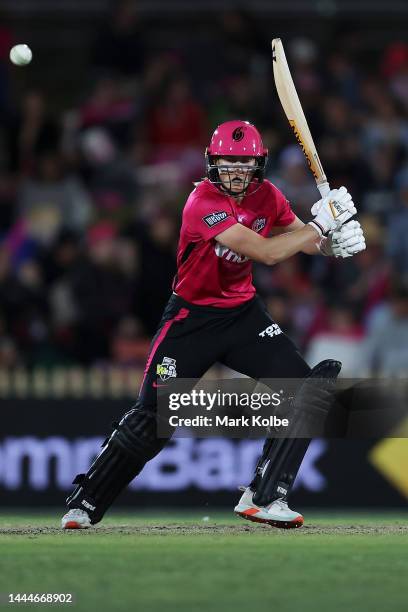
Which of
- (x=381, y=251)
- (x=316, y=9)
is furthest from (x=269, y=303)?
(x=316, y=9)

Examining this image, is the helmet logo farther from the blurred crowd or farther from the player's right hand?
the blurred crowd

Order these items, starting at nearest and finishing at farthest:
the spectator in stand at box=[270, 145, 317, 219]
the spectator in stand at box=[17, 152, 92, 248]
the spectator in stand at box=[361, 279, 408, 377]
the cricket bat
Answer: the cricket bat < the spectator in stand at box=[361, 279, 408, 377] < the spectator in stand at box=[270, 145, 317, 219] < the spectator in stand at box=[17, 152, 92, 248]

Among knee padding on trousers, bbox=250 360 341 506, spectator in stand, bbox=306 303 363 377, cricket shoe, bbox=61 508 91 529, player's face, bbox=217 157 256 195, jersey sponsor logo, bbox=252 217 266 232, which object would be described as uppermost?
player's face, bbox=217 157 256 195

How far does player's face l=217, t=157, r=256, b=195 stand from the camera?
24.7 ft

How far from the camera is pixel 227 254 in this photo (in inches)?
296

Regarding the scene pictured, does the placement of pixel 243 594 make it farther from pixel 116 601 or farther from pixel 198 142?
pixel 198 142

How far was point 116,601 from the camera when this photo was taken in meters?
5.68

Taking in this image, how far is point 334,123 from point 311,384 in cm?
668

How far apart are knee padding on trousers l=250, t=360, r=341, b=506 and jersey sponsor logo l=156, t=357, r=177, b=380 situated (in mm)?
663

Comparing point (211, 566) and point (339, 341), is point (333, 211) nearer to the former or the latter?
point (211, 566)

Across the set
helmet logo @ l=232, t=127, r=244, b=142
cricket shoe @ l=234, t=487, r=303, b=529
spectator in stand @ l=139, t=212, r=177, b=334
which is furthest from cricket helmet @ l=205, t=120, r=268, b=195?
spectator in stand @ l=139, t=212, r=177, b=334

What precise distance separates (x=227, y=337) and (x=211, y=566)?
60.7 inches

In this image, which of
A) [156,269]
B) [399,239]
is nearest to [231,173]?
[156,269]

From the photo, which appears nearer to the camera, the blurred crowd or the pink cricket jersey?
the pink cricket jersey
